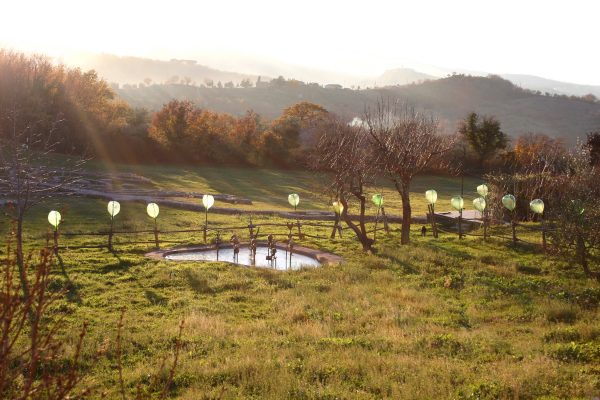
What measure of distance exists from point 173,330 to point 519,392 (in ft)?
24.8

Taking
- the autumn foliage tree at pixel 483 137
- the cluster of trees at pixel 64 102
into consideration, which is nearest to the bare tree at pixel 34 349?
the cluster of trees at pixel 64 102

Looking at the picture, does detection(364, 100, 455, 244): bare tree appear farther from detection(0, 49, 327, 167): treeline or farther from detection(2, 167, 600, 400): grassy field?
detection(0, 49, 327, 167): treeline

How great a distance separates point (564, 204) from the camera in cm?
2039

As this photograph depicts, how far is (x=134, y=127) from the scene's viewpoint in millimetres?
61188

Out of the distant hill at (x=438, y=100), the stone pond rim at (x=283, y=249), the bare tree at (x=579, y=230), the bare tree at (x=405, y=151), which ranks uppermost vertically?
the distant hill at (x=438, y=100)

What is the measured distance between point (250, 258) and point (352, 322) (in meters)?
9.42

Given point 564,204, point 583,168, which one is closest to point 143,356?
point 564,204

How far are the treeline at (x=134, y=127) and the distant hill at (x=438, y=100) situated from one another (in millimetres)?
59051

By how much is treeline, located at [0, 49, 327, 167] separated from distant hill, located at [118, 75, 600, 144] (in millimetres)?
59051

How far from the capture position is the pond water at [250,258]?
2133 centimetres

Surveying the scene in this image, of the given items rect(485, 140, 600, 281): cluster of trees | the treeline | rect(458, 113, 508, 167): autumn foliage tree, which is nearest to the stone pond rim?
rect(485, 140, 600, 281): cluster of trees

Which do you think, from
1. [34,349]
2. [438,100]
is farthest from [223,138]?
[438,100]

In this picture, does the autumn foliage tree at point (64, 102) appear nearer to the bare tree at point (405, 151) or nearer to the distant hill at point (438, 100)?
the bare tree at point (405, 151)

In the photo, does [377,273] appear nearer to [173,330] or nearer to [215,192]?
[173,330]
